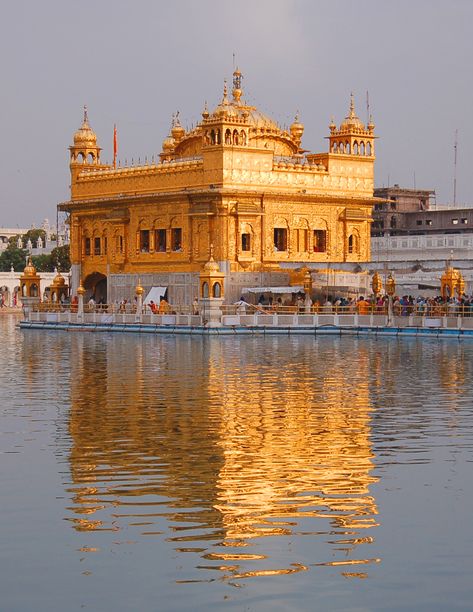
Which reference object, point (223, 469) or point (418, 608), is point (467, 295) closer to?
point (223, 469)

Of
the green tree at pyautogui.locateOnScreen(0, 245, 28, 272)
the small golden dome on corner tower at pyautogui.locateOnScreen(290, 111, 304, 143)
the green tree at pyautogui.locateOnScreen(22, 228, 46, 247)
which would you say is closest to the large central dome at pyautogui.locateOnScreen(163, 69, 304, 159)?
the small golden dome on corner tower at pyautogui.locateOnScreen(290, 111, 304, 143)

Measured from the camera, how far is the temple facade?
152 ft

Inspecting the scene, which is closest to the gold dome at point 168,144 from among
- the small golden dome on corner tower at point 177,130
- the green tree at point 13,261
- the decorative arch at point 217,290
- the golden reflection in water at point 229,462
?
the small golden dome on corner tower at point 177,130

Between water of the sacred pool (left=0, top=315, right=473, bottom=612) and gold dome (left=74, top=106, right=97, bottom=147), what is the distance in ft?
105

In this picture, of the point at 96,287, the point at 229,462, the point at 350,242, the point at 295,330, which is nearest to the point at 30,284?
the point at 96,287

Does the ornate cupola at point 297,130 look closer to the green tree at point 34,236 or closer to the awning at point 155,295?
the awning at point 155,295

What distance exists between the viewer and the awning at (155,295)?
4862 centimetres

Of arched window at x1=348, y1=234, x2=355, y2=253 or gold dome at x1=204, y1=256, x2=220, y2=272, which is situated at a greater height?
arched window at x1=348, y1=234, x2=355, y2=253

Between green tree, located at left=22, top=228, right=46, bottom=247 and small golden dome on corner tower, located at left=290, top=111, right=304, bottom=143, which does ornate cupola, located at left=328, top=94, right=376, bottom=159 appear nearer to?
small golden dome on corner tower, located at left=290, top=111, right=304, bottom=143

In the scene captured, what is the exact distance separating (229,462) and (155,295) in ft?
115

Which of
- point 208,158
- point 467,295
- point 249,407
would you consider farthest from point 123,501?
point 208,158

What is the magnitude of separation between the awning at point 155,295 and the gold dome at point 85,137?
8.34 meters

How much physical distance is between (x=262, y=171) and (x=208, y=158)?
202 cm

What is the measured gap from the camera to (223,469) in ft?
44.1
